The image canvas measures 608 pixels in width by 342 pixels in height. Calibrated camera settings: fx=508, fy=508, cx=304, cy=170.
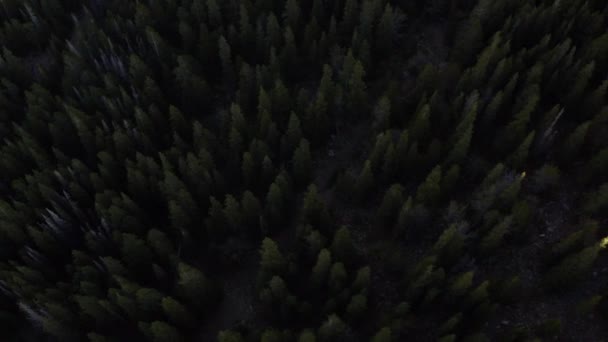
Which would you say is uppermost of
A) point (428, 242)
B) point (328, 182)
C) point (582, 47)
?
point (582, 47)

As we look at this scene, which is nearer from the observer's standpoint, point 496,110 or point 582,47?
point 496,110

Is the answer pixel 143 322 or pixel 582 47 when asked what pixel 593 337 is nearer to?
pixel 582 47

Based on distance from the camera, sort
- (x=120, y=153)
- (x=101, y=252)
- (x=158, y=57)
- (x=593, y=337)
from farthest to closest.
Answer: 1. (x=158, y=57)
2. (x=120, y=153)
3. (x=101, y=252)
4. (x=593, y=337)

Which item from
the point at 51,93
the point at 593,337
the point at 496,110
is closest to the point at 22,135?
the point at 51,93

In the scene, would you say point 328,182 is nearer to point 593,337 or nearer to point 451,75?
point 451,75

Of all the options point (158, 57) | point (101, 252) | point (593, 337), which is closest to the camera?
point (593, 337)

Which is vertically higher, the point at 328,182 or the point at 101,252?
the point at 328,182

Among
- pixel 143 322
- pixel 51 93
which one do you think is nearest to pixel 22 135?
pixel 51 93
